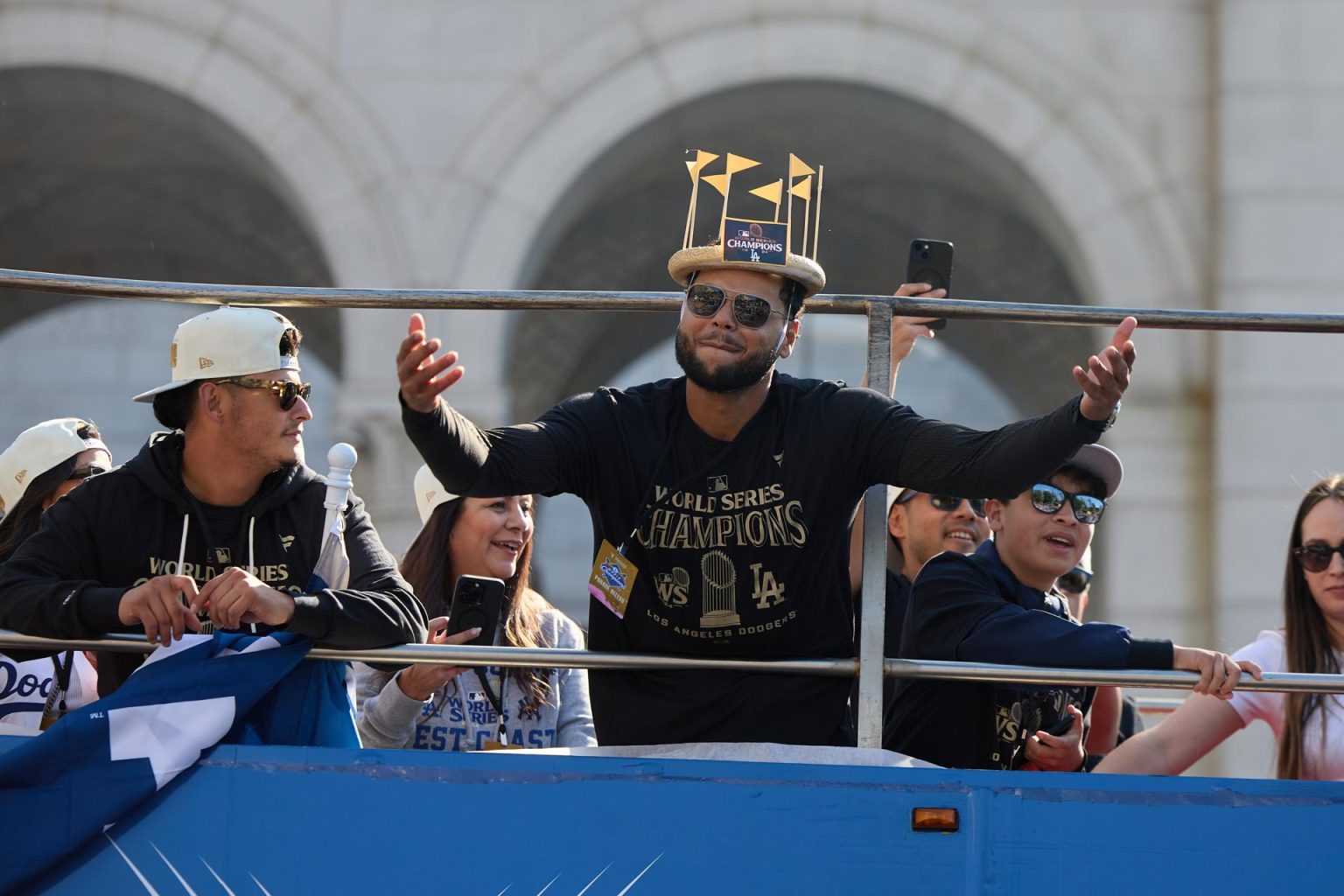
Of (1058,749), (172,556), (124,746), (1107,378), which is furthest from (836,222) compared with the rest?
(124,746)

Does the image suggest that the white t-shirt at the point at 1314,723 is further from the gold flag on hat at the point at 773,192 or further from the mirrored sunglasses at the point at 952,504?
the gold flag on hat at the point at 773,192

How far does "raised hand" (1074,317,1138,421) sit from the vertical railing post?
61 centimetres

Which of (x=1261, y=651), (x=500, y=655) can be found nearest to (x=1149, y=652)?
(x=1261, y=651)

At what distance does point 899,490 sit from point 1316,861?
2267 mm

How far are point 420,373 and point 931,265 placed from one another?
1.62 metres

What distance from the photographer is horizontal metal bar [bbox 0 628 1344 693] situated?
12.5ft

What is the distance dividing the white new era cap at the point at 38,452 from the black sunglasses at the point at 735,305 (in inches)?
82.1

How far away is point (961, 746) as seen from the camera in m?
4.30

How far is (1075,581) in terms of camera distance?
5.91 m

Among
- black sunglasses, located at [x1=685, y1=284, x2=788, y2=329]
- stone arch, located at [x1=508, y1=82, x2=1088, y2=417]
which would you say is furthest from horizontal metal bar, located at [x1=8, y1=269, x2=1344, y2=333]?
stone arch, located at [x1=508, y1=82, x2=1088, y2=417]

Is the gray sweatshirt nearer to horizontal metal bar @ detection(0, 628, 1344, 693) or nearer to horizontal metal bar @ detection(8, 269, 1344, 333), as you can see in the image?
horizontal metal bar @ detection(0, 628, 1344, 693)

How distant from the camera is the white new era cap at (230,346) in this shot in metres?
4.30

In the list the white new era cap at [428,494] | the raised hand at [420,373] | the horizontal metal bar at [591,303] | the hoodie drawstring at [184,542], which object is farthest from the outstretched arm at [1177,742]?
the hoodie drawstring at [184,542]

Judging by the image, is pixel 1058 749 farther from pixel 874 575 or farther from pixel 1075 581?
pixel 1075 581
